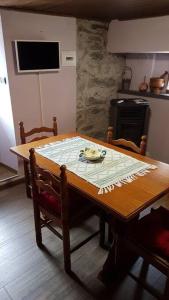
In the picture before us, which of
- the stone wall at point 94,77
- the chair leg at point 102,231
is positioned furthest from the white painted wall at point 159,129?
the chair leg at point 102,231

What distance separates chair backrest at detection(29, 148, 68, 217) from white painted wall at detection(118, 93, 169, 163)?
2122 mm

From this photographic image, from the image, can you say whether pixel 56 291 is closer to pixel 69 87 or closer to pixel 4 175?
pixel 4 175

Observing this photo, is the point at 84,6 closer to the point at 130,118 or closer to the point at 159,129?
the point at 130,118

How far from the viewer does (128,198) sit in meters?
1.32

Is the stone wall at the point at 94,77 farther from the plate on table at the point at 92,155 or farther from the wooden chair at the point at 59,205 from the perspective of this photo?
the wooden chair at the point at 59,205

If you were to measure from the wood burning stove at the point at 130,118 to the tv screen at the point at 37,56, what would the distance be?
968 mm

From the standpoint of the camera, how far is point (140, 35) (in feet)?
9.66

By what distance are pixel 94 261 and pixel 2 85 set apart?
200 cm

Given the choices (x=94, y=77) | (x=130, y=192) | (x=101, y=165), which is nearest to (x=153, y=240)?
(x=130, y=192)

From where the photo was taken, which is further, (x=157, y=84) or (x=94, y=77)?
(x=94, y=77)

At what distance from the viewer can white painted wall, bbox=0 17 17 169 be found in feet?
7.98

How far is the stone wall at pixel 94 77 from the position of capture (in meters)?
3.04

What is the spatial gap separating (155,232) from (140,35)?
2503 mm

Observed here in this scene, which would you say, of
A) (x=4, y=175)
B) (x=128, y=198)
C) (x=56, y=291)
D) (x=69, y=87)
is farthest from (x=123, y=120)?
(x=56, y=291)
